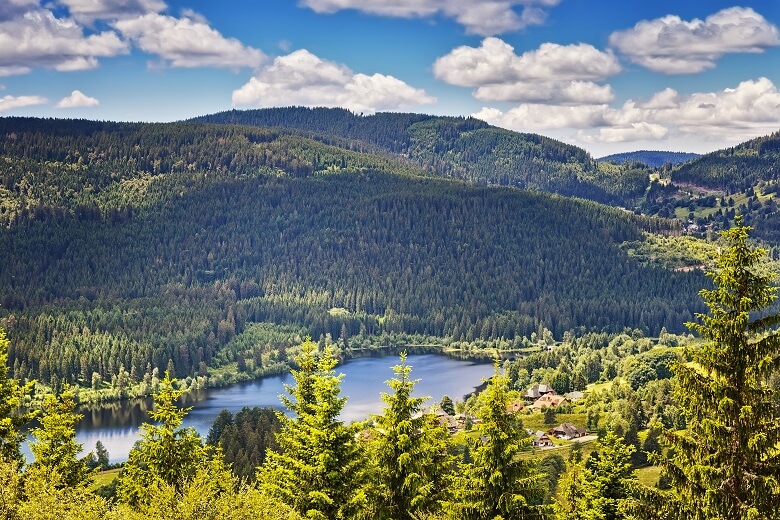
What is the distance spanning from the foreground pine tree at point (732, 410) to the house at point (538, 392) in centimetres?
13065

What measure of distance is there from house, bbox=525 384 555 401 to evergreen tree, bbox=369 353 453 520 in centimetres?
12288

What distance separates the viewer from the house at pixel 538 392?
504ft

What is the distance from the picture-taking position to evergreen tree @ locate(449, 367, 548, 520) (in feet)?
97.3

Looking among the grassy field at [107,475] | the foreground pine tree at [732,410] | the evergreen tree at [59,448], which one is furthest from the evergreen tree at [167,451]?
the grassy field at [107,475]

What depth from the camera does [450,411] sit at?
139500 mm

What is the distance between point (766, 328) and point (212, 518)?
721 inches

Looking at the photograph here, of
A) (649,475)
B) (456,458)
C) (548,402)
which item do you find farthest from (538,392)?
(456,458)

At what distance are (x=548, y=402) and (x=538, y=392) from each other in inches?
355

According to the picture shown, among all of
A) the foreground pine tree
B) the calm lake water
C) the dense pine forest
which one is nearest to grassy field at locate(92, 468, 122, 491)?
the calm lake water

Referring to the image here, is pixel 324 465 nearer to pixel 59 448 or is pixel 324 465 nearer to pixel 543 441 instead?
pixel 59 448

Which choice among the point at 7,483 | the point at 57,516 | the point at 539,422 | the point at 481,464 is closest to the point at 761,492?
the point at 481,464

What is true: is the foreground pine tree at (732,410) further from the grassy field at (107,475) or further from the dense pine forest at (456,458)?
the grassy field at (107,475)

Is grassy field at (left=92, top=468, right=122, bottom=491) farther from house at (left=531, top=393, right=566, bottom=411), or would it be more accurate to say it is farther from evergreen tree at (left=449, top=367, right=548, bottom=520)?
evergreen tree at (left=449, top=367, right=548, bottom=520)

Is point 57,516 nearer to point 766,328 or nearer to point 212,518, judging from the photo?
point 212,518
